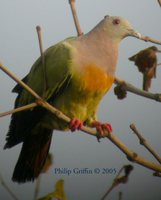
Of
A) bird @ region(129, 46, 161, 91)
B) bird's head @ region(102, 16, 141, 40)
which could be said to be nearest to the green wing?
bird's head @ region(102, 16, 141, 40)

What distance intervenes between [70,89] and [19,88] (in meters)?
0.19

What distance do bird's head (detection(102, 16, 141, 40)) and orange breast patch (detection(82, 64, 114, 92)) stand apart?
107mm

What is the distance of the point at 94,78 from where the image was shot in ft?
3.37

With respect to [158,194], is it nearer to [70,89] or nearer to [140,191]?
[140,191]

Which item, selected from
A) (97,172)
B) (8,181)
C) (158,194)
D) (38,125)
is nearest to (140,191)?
(158,194)

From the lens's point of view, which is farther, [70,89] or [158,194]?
[158,194]

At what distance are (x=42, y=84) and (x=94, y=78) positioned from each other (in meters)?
0.13

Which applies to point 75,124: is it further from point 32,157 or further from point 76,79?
point 32,157

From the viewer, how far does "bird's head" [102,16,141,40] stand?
107 centimetres

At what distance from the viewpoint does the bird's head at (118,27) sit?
1065 mm

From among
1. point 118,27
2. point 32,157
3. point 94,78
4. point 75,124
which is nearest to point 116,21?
point 118,27

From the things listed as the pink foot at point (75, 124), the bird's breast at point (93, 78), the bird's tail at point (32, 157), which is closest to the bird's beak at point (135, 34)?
the bird's breast at point (93, 78)

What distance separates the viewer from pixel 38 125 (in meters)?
1.16

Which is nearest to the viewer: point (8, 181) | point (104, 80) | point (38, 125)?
point (104, 80)
